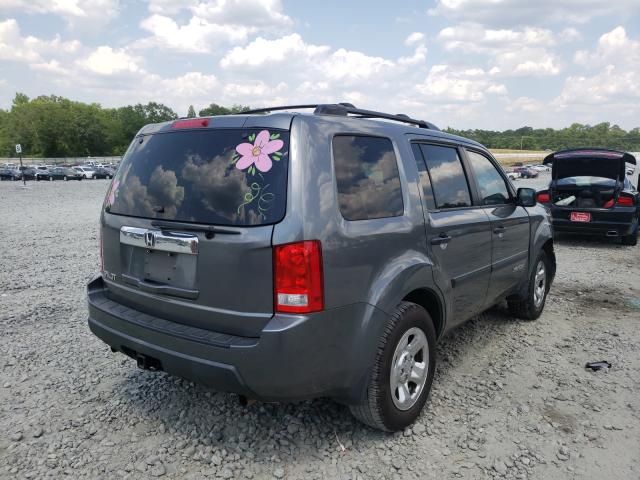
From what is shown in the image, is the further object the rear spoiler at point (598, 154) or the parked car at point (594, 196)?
the rear spoiler at point (598, 154)

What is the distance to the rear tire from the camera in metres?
5.05

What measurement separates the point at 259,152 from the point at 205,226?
0.48 m

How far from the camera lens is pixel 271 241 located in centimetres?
240

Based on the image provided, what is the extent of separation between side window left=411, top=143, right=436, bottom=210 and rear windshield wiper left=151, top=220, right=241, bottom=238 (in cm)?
142

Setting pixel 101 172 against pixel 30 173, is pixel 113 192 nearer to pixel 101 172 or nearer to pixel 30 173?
pixel 30 173

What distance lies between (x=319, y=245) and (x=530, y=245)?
10.6 ft

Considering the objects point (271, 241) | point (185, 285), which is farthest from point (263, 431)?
point (271, 241)

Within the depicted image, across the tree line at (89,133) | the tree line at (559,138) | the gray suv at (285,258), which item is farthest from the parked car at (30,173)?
the tree line at (559,138)

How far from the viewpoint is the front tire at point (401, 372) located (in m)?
2.79

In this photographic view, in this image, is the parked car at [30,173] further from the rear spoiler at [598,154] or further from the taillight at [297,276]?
the taillight at [297,276]

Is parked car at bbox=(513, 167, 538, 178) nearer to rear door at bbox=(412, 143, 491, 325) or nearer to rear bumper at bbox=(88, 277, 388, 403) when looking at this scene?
rear door at bbox=(412, 143, 491, 325)

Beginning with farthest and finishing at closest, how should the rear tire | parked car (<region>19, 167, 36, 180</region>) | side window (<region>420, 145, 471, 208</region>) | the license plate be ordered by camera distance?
parked car (<region>19, 167, 36, 180</region>) → the license plate → the rear tire → side window (<region>420, 145, 471, 208</region>)

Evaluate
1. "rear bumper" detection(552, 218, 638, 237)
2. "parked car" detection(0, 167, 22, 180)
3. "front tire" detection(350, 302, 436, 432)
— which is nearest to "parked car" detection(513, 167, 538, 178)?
"rear bumper" detection(552, 218, 638, 237)

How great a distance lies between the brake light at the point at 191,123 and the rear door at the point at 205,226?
0.03 metres
